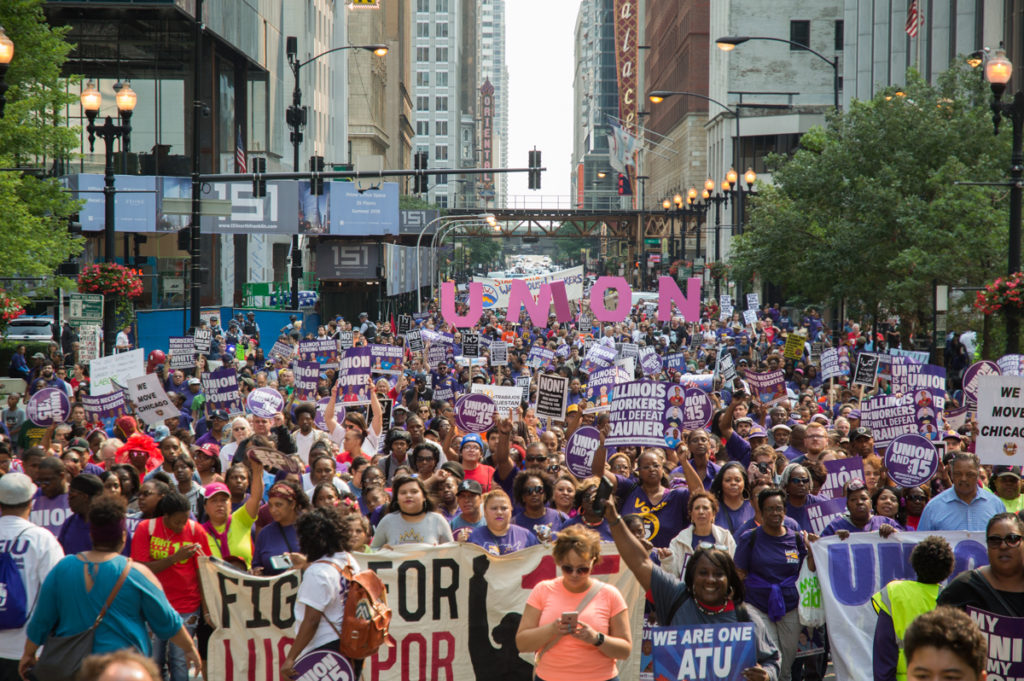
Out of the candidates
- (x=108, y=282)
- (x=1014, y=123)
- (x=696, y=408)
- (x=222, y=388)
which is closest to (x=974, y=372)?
(x=1014, y=123)

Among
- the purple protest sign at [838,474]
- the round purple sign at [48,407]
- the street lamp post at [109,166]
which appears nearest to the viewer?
the purple protest sign at [838,474]

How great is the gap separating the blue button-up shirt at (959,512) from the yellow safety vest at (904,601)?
265 cm

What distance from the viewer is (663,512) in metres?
8.98

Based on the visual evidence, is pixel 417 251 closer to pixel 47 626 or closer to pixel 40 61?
pixel 40 61

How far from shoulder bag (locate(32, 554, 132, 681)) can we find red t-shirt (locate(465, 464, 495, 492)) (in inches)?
189

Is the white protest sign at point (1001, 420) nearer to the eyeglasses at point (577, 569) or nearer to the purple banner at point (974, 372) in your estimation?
the purple banner at point (974, 372)

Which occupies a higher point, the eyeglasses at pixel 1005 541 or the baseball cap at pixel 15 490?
the baseball cap at pixel 15 490

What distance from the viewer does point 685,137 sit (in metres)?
95.8

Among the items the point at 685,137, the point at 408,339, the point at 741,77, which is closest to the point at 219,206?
the point at 408,339

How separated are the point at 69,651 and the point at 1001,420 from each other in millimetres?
7824

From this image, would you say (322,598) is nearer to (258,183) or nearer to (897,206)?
(258,183)

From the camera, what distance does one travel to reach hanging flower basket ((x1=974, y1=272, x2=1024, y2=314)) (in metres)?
17.4


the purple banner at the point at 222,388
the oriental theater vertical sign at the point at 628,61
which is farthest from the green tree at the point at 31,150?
the oriental theater vertical sign at the point at 628,61

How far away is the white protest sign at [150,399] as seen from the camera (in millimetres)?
14617
